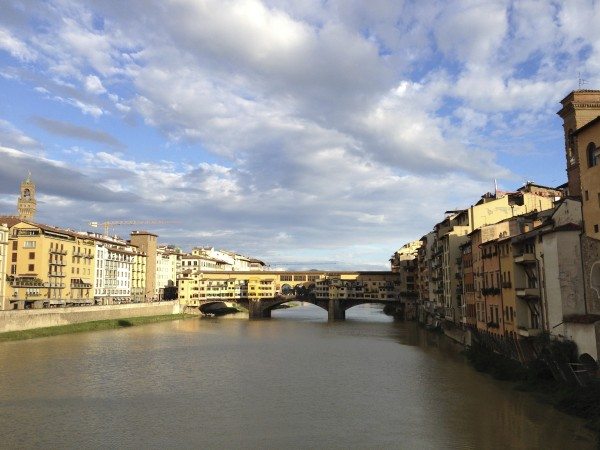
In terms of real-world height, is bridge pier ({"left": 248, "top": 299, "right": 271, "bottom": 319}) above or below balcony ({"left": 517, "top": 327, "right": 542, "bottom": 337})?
below

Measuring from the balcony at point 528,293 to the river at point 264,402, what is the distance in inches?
213

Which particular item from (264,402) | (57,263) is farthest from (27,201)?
(264,402)

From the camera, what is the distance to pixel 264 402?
2745cm

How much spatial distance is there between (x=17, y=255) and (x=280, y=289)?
48714 mm

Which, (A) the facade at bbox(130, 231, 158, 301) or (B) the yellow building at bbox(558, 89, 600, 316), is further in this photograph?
(A) the facade at bbox(130, 231, 158, 301)

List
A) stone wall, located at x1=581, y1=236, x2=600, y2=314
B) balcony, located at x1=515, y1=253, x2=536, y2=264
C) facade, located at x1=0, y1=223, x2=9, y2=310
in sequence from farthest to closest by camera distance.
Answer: facade, located at x1=0, y1=223, x2=9, y2=310
balcony, located at x1=515, y1=253, x2=536, y2=264
stone wall, located at x1=581, y1=236, x2=600, y2=314

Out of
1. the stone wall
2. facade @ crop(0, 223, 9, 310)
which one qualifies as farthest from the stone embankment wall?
the stone wall

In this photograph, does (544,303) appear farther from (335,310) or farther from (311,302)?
(311,302)

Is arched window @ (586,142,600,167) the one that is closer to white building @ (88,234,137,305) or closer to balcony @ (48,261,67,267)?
balcony @ (48,261,67,267)

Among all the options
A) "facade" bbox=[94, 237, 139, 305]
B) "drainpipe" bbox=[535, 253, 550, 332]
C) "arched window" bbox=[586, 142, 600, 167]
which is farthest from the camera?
"facade" bbox=[94, 237, 139, 305]

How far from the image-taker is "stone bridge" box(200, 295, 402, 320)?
9544cm

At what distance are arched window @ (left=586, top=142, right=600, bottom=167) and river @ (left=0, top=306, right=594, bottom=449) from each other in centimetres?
1198

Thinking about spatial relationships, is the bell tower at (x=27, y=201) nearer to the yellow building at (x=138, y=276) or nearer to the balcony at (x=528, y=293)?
the yellow building at (x=138, y=276)

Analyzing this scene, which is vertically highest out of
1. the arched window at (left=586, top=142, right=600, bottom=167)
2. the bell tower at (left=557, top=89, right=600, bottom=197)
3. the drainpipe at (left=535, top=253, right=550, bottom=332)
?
the bell tower at (left=557, top=89, right=600, bottom=197)
